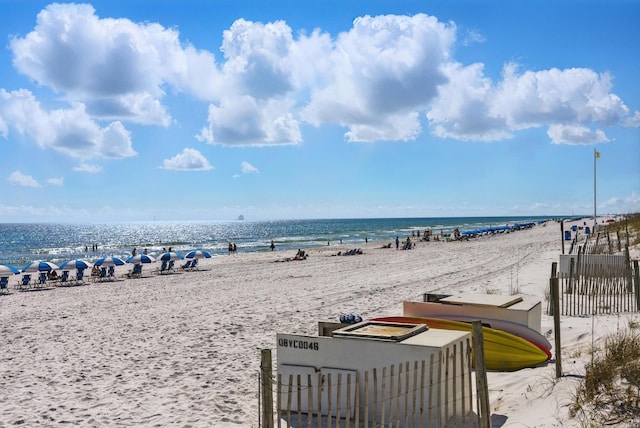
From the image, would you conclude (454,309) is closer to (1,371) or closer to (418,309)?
(418,309)

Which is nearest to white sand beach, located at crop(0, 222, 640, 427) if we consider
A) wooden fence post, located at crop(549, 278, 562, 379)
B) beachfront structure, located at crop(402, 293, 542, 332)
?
wooden fence post, located at crop(549, 278, 562, 379)

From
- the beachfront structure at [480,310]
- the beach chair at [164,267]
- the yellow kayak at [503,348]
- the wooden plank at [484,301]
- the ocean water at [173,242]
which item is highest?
the wooden plank at [484,301]

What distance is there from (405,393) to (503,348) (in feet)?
9.20

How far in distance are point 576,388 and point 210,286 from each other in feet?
54.0

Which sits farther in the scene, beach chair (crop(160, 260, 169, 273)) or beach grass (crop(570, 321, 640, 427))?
beach chair (crop(160, 260, 169, 273))

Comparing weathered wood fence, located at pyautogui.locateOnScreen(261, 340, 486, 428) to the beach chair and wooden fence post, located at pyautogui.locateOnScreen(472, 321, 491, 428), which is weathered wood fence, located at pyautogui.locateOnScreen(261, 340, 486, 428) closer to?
wooden fence post, located at pyautogui.locateOnScreen(472, 321, 491, 428)

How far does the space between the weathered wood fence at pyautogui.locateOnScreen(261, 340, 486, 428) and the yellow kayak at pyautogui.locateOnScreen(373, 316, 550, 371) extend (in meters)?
1.59

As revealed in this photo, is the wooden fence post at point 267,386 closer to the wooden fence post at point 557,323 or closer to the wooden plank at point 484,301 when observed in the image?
the wooden fence post at point 557,323

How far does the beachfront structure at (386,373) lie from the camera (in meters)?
5.31

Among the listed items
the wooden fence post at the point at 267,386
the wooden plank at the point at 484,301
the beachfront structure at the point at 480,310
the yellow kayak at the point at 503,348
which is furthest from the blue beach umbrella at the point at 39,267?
the wooden fence post at the point at 267,386

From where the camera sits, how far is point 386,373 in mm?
5547

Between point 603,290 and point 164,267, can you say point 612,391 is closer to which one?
point 603,290

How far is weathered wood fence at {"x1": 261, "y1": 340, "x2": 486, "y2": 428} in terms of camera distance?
527 cm

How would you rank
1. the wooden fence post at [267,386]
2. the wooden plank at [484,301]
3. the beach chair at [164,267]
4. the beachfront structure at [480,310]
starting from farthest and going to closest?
1. the beach chair at [164,267]
2. the wooden plank at [484,301]
3. the beachfront structure at [480,310]
4. the wooden fence post at [267,386]
